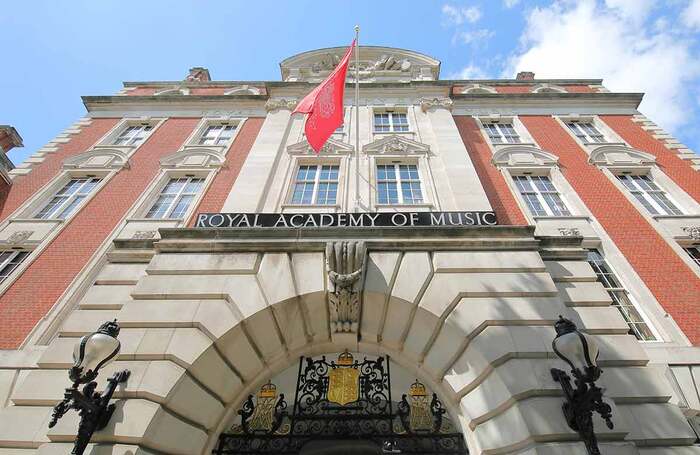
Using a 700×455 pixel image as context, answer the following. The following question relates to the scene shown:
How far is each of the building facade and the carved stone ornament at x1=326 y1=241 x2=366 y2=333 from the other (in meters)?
0.03

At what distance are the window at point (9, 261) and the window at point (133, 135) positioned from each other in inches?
246

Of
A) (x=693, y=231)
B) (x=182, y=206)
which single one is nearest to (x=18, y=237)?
(x=182, y=206)

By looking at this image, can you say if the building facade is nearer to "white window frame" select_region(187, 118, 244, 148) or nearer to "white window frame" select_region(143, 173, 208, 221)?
"white window frame" select_region(143, 173, 208, 221)

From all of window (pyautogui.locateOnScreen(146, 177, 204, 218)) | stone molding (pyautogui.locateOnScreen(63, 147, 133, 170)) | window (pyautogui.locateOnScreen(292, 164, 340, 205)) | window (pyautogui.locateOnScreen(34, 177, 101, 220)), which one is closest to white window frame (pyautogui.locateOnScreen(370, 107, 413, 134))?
window (pyautogui.locateOnScreen(292, 164, 340, 205))

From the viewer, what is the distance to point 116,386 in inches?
208

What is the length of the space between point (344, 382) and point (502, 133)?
12.9m

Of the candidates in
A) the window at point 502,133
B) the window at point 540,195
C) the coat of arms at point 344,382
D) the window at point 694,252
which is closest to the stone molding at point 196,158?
the coat of arms at point 344,382

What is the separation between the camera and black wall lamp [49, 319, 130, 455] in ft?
14.5

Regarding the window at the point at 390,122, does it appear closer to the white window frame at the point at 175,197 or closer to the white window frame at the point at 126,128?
the white window frame at the point at 175,197

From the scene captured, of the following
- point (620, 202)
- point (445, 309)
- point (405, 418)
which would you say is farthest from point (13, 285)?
point (620, 202)

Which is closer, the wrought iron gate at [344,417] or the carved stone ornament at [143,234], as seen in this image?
the wrought iron gate at [344,417]

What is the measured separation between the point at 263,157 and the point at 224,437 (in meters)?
8.70

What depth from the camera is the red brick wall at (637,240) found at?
8070 mm

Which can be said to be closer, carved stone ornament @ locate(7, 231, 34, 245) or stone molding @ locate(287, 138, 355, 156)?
carved stone ornament @ locate(7, 231, 34, 245)
